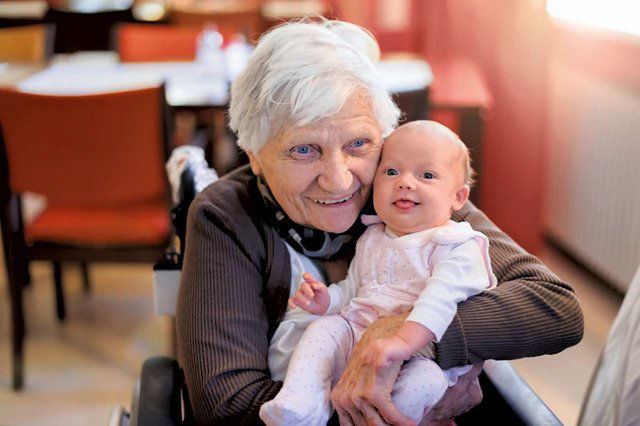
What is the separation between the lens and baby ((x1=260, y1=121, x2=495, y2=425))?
3.85ft

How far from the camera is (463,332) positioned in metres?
1.23

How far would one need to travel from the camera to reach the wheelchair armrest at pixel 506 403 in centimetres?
122

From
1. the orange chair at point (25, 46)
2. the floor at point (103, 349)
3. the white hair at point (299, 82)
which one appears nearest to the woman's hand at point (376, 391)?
the white hair at point (299, 82)

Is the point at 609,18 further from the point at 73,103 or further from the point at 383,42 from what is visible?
the point at 73,103

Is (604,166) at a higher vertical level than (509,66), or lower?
lower

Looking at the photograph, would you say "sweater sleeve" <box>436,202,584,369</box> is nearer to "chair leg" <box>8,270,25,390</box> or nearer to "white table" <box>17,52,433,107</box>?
"white table" <box>17,52,433,107</box>

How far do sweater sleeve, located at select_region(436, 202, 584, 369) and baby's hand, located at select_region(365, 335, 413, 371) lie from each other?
0.10 m

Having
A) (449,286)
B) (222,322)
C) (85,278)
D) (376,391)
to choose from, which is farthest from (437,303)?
(85,278)

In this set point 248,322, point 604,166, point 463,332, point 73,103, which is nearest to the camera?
point 463,332

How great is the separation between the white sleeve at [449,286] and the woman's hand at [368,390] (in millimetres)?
63

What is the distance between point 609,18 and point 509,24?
441 mm

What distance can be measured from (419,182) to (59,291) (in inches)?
92.0

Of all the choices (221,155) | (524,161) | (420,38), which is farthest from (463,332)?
(221,155)

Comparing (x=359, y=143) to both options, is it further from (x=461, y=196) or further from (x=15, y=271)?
(x=15, y=271)
